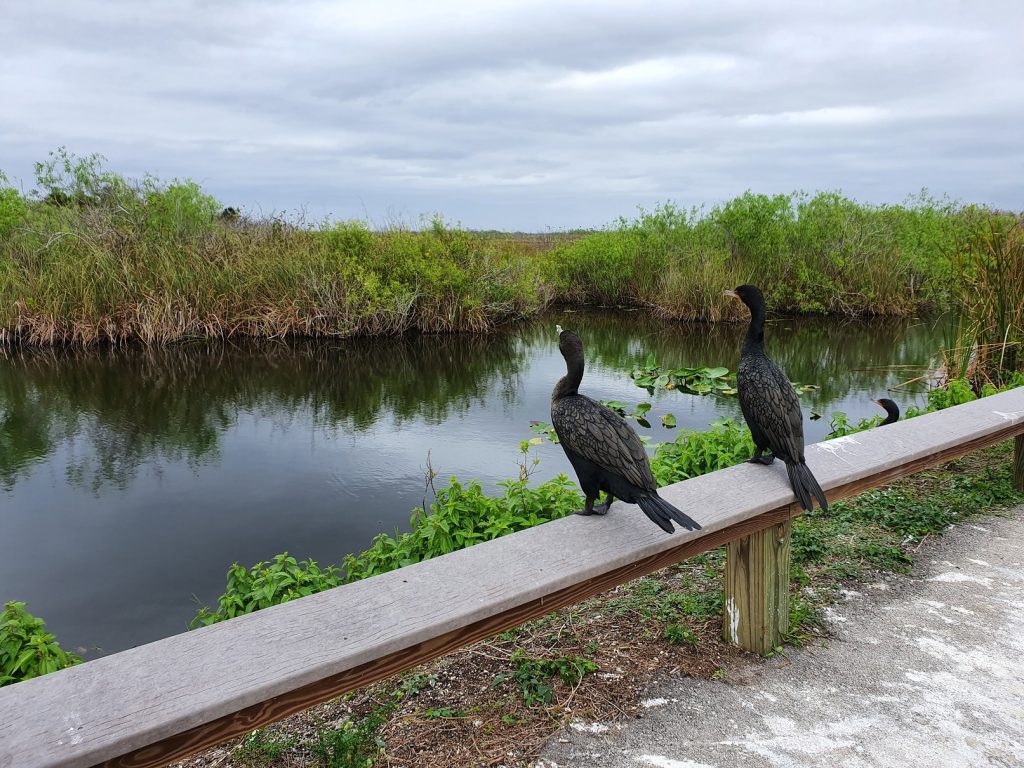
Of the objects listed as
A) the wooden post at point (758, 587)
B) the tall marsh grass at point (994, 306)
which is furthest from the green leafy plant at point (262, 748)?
the tall marsh grass at point (994, 306)

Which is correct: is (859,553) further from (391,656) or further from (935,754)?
(391,656)

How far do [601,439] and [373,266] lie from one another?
36.8ft

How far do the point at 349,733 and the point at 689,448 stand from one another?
344 centimetres

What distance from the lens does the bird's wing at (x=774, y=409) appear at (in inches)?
92.7

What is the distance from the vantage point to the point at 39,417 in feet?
25.9

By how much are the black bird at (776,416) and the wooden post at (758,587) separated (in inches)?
7.0

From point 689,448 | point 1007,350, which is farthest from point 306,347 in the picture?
point 1007,350

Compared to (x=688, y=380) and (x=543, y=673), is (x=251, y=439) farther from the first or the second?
(x=688, y=380)

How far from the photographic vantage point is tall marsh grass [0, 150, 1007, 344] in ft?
37.7

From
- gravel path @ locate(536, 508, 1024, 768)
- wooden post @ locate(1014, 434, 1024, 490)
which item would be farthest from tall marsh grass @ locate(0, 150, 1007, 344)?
gravel path @ locate(536, 508, 1024, 768)

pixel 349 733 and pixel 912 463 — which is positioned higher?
pixel 912 463

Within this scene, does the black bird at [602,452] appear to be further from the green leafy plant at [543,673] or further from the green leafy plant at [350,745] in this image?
the green leafy plant at [350,745]

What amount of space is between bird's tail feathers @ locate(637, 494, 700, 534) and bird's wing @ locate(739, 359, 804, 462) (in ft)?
2.09

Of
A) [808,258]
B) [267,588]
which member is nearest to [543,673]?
[267,588]
